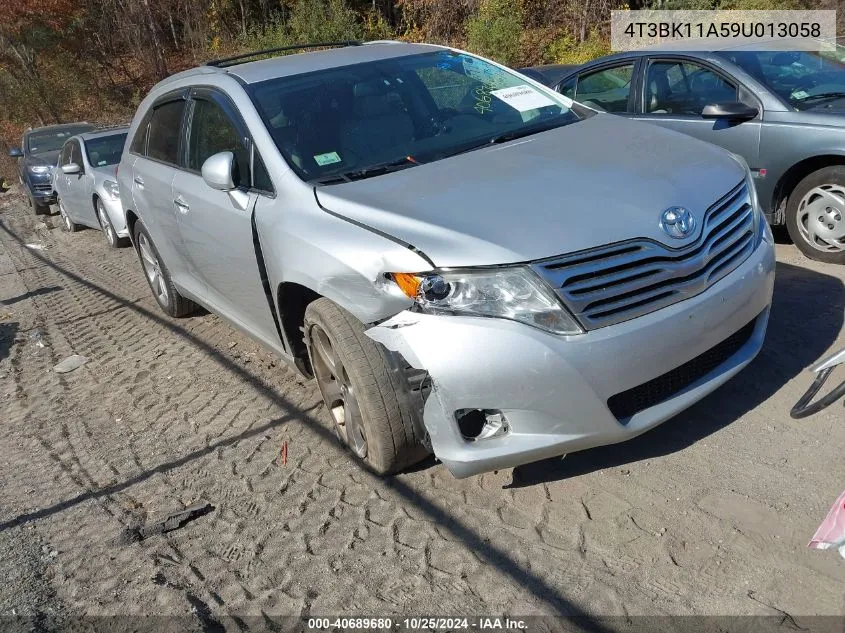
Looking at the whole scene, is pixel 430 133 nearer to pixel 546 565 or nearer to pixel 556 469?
pixel 556 469

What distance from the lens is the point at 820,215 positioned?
18.4 feet

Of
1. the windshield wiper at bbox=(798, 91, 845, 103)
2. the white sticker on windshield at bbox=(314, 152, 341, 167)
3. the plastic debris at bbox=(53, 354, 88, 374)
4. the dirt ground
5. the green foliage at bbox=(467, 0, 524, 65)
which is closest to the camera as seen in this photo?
the dirt ground

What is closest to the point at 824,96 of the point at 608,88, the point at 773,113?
the point at 773,113

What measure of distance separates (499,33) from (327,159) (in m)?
15.3

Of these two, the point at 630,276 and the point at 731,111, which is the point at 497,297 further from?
the point at 731,111

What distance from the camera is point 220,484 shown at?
3984 millimetres

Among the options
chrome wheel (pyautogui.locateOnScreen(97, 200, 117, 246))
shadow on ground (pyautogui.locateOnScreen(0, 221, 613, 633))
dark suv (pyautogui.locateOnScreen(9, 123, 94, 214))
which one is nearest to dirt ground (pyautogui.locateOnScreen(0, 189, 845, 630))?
shadow on ground (pyautogui.locateOnScreen(0, 221, 613, 633))

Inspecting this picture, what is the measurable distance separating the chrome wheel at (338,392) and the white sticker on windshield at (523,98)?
5.86 ft

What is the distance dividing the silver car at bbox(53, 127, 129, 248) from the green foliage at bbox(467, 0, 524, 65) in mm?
9193

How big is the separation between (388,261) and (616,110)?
14.5ft

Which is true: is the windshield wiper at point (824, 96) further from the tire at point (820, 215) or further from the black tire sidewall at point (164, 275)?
the black tire sidewall at point (164, 275)

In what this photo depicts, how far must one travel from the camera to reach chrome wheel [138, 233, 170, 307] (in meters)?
6.34

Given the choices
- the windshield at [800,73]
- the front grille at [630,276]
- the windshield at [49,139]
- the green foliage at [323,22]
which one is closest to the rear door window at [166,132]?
the front grille at [630,276]

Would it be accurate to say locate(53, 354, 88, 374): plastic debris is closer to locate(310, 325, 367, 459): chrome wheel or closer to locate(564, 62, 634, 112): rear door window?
locate(310, 325, 367, 459): chrome wheel
